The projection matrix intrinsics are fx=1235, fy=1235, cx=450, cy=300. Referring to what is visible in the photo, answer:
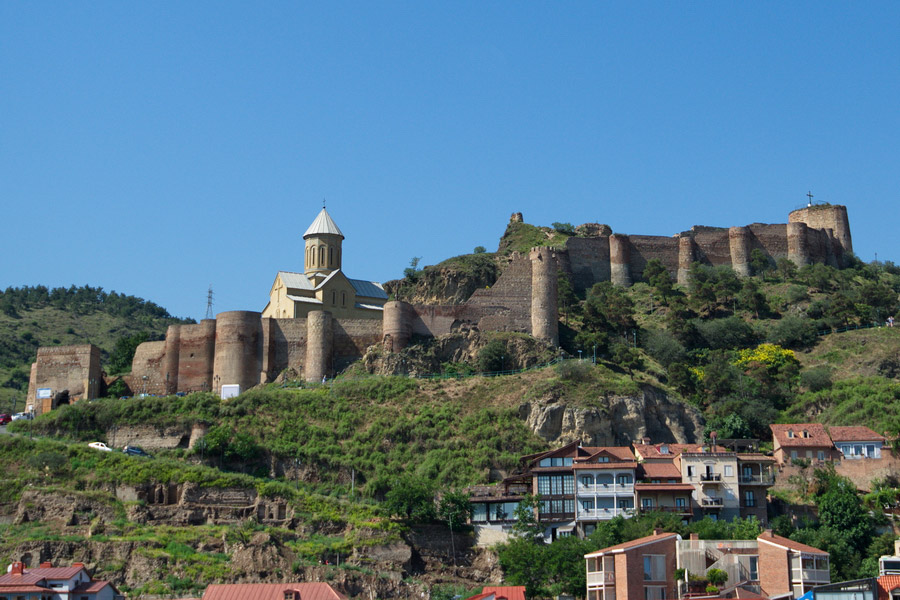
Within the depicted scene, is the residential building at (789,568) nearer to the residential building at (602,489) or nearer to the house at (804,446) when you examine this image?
the residential building at (602,489)

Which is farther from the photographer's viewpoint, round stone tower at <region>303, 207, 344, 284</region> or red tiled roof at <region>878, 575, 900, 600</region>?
round stone tower at <region>303, 207, 344, 284</region>

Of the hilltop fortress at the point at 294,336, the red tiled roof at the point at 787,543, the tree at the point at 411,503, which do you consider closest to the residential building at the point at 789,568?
the red tiled roof at the point at 787,543

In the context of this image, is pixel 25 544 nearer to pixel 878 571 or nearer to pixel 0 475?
pixel 0 475

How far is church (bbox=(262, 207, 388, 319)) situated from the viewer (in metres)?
81.0

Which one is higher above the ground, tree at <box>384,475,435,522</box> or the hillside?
the hillside

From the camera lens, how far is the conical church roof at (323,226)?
288 ft

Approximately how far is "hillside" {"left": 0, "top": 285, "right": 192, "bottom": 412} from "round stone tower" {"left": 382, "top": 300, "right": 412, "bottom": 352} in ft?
135

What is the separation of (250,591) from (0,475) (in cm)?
2304

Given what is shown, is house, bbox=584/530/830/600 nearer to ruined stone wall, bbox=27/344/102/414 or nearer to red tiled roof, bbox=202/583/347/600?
red tiled roof, bbox=202/583/347/600

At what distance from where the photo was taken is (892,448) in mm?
60250

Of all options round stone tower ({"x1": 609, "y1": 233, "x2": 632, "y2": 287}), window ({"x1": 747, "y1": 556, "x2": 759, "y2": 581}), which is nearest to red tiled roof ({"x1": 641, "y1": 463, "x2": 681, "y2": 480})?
window ({"x1": 747, "y1": 556, "x2": 759, "y2": 581})

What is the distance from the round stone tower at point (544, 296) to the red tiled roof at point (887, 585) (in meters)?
36.1

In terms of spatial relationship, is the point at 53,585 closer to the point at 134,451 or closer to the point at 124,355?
the point at 134,451

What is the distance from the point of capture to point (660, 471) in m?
58.9
